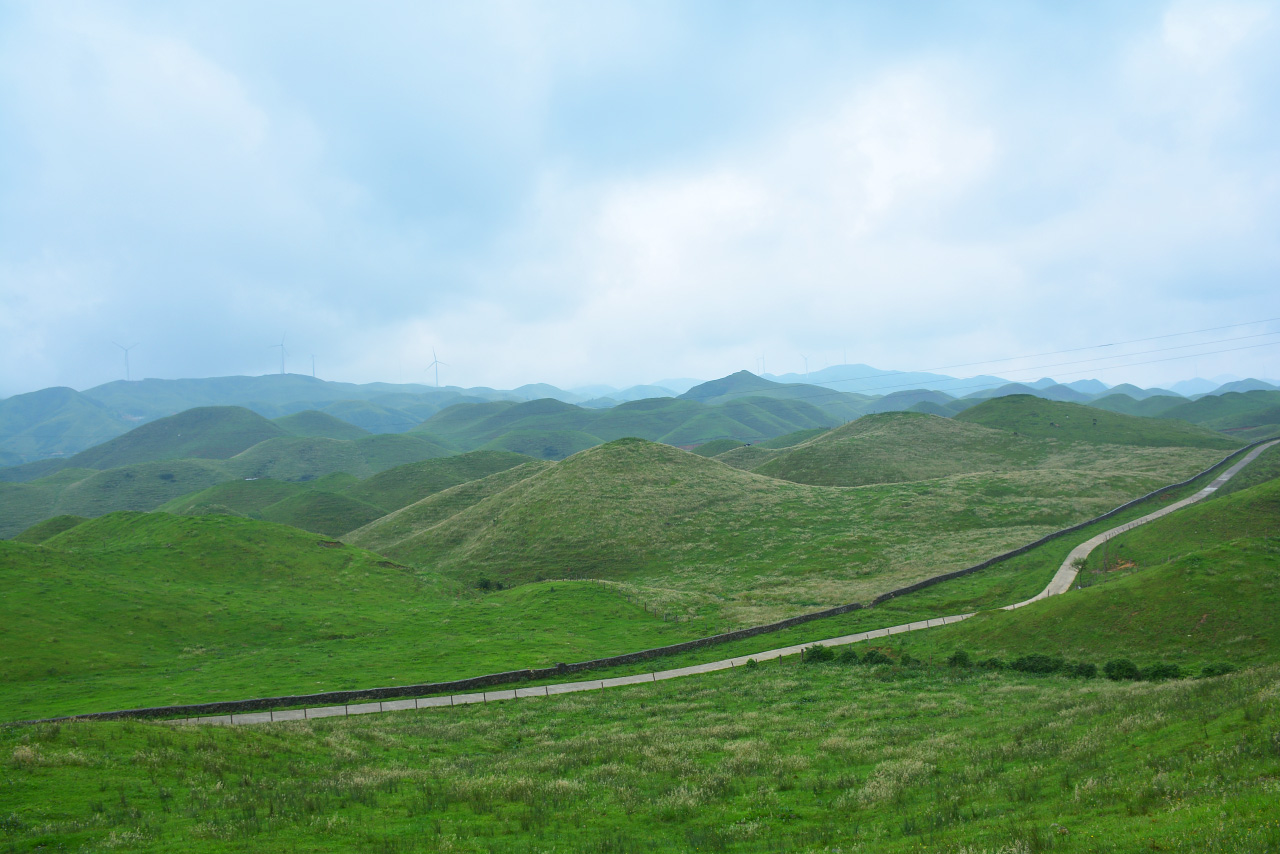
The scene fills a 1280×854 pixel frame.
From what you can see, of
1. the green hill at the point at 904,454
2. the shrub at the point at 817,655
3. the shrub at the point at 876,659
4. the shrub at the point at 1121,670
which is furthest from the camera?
the green hill at the point at 904,454

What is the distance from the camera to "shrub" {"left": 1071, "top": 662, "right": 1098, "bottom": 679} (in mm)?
35625

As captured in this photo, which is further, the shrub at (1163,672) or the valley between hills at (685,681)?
the shrub at (1163,672)

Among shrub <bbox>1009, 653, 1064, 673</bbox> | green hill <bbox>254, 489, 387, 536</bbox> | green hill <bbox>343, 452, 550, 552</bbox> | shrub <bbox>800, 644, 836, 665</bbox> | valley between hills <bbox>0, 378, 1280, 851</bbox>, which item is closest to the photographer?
valley between hills <bbox>0, 378, 1280, 851</bbox>

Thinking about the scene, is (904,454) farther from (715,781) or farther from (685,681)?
(715,781)

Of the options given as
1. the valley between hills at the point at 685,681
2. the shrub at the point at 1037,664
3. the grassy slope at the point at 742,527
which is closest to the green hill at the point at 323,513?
the grassy slope at the point at 742,527

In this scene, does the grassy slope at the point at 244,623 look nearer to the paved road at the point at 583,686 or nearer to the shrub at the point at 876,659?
the paved road at the point at 583,686

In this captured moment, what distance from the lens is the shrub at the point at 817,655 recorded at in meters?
44.9

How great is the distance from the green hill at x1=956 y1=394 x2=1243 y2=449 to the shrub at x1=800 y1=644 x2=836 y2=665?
152290 mm

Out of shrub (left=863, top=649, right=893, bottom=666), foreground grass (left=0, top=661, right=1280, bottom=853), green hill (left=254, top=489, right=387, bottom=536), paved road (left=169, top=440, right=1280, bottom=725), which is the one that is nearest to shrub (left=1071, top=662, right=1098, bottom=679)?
foreground grass (left=0, top=661, right=1280, bottom=853)

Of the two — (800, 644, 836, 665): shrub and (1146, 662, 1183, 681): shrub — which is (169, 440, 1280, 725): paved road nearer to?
(800, 644, 836, 665): shrub

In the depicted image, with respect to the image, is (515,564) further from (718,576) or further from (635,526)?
(718,576)

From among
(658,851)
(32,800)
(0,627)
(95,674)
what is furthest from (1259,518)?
(0,627)

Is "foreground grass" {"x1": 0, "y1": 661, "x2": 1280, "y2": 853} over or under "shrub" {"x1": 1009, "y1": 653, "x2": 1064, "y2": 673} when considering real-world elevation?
over

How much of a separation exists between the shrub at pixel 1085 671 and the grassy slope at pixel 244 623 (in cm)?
2818
